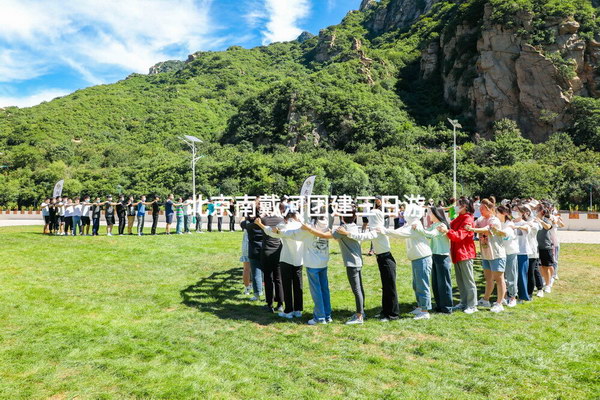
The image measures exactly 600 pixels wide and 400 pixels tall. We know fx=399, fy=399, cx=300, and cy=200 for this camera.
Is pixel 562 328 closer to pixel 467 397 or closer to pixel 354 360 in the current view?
pixel 467 397

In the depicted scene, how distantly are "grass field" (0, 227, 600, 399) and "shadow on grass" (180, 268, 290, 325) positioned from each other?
4cm

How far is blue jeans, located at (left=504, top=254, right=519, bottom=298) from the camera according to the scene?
7555 millimetres

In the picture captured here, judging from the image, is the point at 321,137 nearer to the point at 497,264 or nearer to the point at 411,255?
the point at 497,264

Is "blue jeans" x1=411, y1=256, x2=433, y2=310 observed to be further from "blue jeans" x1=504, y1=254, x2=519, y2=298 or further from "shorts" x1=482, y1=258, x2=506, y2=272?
"blue jeans" x1=504, y1=254, x2=519, y2=298

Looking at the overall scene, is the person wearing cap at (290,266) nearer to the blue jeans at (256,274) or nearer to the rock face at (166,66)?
the blue jeans at (256,274)

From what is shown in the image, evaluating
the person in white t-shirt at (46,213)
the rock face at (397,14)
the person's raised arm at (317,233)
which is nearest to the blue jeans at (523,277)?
the person's raised arm at (317,233)

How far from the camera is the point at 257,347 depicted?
5641 mm

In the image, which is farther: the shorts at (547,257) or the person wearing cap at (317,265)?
the shorts at (547,257)

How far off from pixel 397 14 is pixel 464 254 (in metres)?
130

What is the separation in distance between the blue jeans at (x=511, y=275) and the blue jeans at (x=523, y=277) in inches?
13.1

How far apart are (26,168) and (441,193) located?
6679cm

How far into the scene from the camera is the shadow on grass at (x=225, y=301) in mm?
7093

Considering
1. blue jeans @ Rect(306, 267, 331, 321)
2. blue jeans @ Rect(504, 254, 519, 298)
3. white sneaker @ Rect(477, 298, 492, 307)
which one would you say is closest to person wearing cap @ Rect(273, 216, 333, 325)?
blue jeans @ Rect(306, 267, 331, 321)

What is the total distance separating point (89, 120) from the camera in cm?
9106
